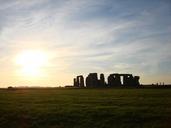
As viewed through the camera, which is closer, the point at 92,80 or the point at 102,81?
the point at 102,81

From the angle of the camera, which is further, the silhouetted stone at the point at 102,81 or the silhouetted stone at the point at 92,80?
the silhouetted stone at the point at 92,80

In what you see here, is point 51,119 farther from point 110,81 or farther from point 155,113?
point 110,81

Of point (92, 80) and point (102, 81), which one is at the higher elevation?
point (92, 80)

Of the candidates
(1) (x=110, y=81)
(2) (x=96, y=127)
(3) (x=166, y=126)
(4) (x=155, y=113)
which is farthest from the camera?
(1) (x=110, y=81)

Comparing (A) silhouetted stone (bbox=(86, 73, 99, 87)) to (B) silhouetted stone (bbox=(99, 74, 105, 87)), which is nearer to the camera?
(B) silhouetted stone (bbox=(99, 74, 105, 87))

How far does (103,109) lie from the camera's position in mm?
30031

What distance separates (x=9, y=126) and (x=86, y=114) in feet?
20.5

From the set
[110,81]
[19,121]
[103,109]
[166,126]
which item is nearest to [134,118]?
[166,126]

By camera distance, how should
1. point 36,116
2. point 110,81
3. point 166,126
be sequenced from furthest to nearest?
point 110,81 < point 36,116 < point 166,126

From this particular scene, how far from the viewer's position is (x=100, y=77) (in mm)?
127000

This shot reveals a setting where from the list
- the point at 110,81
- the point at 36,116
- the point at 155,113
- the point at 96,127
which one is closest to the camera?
the point at 96,127

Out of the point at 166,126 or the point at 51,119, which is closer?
the point at 166,126

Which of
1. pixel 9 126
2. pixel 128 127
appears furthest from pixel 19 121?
pixel 128 127

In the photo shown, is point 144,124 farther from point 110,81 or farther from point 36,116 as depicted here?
point 110,81
